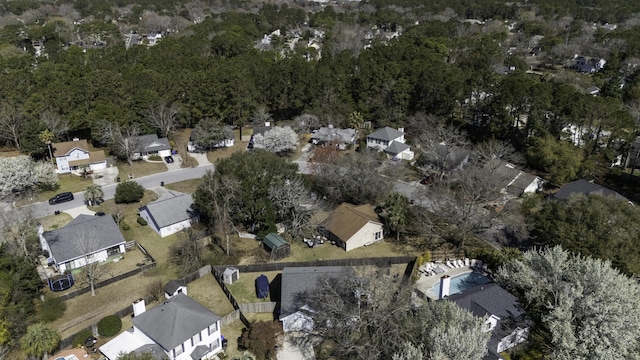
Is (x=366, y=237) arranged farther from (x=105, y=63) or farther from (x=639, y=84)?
(x=639, y=84)

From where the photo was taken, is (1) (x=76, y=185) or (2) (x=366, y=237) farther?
(1) (x=76, y=185)

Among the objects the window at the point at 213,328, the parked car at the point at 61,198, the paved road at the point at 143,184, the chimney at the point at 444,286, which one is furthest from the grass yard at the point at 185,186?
the chimney at the point at 444,286

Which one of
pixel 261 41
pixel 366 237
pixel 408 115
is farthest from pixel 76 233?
pixel 261 41

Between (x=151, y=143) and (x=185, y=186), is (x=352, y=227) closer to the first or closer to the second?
(x=185, y=186)

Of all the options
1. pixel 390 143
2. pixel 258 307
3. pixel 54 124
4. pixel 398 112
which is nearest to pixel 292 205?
pixel 258 307

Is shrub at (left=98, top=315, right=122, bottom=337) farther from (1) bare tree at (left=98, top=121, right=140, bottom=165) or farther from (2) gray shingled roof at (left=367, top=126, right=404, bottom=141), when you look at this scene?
(2) gray shingled roof at (left=367, top=126, right=404, bottom=141)

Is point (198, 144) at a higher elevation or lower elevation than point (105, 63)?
lower

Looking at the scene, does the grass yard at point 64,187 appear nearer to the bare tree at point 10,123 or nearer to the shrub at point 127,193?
the shrub at point 127,193

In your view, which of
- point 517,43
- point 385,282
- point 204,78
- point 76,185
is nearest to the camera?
point 385,282
